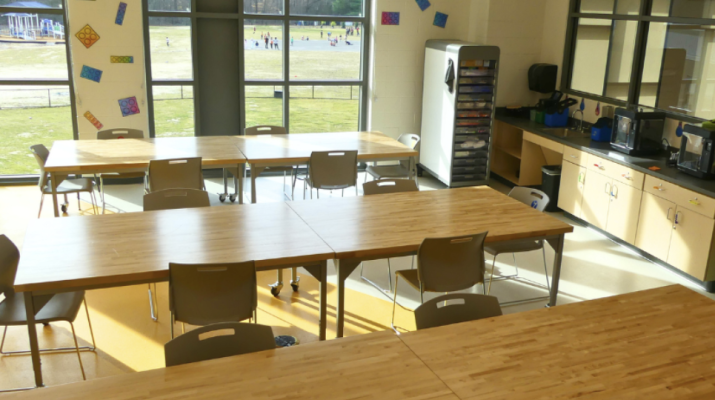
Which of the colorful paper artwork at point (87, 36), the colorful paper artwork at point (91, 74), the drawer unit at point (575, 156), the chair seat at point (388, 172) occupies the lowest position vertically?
the chair seat at point (388, 172)

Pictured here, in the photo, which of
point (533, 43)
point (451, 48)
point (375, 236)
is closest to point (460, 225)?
point (375, 236)

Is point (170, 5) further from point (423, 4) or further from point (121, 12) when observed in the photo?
point (423, 4)

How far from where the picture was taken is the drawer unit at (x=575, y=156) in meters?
6.24

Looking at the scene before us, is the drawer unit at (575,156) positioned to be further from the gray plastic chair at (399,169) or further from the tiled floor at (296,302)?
the gray plastic chair at (399,169)

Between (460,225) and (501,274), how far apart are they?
1.49m

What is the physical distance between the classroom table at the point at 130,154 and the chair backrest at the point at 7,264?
64.0 inches

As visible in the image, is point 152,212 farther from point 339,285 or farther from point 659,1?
point 659,1

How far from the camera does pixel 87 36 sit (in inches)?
273

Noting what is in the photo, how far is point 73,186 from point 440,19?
15.6ft

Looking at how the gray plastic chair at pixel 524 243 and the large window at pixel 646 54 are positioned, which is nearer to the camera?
the gray plastic chair at pixel 524 243

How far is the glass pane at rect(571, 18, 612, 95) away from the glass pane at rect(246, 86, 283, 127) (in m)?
3.55

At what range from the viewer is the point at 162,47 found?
732cm

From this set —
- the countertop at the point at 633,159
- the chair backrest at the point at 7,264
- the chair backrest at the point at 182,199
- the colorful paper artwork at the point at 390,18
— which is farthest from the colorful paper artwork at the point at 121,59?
the countertop at the point at 633,159

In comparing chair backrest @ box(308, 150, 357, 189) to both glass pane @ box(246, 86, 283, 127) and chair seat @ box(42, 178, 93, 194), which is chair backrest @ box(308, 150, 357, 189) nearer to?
chair seat @ box(42, 178, 93, 194)
